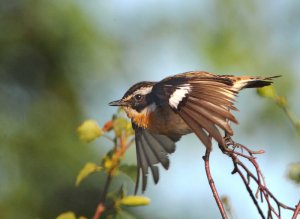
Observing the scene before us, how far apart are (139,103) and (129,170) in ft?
3.84

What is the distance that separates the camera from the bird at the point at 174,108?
140 inches

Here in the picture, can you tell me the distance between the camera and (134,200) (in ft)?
10.3

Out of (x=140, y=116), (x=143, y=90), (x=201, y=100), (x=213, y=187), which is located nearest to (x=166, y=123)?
(x=140, y=116)

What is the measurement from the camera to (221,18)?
7969 millimetres

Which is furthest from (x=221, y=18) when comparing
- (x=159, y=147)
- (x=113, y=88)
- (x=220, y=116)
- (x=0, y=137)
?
(x=220, y=116)

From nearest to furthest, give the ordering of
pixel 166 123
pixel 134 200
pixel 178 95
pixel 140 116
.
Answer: pixel 134 200
pixel 178 95
pixel 166 123
pixel 140 116

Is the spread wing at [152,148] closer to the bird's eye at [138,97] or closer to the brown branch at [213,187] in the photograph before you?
the bird's eye at [138,97]

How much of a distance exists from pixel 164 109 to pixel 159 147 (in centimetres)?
41

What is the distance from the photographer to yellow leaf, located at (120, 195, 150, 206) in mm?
3102

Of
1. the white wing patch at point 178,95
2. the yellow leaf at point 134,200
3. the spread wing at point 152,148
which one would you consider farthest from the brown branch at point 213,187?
the spread wing at point 152,148

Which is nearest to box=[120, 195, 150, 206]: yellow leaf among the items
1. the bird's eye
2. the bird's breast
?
the bird's breast

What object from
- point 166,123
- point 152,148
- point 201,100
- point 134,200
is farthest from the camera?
point 152,148

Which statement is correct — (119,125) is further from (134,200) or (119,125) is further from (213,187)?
(213,187)

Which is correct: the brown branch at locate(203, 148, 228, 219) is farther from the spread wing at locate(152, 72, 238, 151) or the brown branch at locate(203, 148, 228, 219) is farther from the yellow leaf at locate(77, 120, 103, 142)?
the yellow leaf at locate(77, 120, 103, 142)
